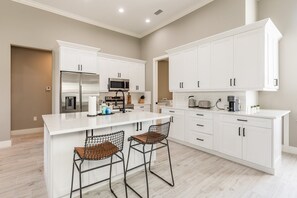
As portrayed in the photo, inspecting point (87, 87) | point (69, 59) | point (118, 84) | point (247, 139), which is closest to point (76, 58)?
point (69, 59)

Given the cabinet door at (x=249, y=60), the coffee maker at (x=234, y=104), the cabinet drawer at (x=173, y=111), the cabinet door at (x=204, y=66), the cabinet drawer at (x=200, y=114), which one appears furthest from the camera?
the cabinet drawer at (x=173, y=111)

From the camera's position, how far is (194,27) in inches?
166

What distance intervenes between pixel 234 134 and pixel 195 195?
1.46m

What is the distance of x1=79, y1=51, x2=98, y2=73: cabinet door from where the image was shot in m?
4.22

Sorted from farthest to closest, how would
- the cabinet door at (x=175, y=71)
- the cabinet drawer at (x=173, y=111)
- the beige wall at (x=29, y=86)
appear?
1. the beige wall at (x=29, y=86)
2. the cabinet door at (x=175, y=71)
3. the cabinet drawer at (x=173, y=111)

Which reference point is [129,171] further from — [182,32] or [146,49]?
[146,49]

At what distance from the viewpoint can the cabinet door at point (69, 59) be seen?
3.90m

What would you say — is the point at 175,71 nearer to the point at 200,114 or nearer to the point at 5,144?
the point at 200,114

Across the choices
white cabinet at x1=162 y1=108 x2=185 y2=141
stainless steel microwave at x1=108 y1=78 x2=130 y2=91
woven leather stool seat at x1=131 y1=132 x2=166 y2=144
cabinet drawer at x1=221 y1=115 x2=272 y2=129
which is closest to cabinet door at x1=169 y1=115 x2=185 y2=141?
white cabinet at x1=162 y1=108 x2=185 y2=141

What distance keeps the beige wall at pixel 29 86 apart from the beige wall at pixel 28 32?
1130 mm

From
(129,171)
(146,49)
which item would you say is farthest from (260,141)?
(146,49)

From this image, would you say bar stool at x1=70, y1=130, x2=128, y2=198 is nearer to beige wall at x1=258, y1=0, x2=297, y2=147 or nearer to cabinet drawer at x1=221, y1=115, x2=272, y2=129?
cabinet drawer at x1=221, y1=115, x2=272, y2=129

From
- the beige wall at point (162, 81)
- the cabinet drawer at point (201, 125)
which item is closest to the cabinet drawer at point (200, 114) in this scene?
the cabinet drawer at point (201, 125)

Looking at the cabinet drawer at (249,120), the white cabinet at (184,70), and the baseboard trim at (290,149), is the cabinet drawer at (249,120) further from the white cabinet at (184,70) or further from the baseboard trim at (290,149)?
the baseboard trim at (290,149)
